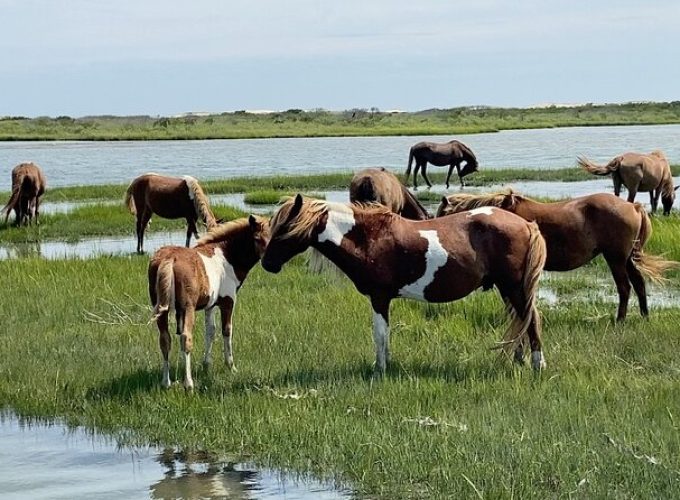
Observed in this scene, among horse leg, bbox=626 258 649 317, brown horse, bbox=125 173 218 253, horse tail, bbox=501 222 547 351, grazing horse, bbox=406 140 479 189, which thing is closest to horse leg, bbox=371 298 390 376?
horse tail, bbox=501 222 547 351

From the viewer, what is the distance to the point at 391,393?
8.31 meters

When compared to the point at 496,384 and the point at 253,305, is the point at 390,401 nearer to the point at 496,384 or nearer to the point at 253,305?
the point at 496,384

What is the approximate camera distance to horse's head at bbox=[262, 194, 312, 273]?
29.3 ft

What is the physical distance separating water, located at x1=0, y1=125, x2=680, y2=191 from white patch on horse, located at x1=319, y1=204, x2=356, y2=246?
2755 centimetres

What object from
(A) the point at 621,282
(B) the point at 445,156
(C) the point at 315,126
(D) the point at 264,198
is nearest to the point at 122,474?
(A) the point at 621,282

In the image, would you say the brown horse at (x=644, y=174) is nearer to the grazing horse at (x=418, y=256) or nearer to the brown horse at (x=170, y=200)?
the brown horse at (x=170, y=200)

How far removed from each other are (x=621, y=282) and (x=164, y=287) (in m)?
4.95

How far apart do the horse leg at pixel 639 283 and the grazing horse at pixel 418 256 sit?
255 cm

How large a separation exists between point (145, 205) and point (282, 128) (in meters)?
64.0

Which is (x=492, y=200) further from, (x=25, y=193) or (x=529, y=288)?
(x=25, y=193)

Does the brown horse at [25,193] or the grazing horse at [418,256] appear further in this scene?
the brown horse at [25,193]

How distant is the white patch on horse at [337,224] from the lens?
29.7ft

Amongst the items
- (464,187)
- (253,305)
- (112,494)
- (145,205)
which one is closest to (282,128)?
(464,187)

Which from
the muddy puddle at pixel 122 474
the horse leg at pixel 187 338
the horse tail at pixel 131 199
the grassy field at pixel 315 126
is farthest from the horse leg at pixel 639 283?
the grassy field at pixel 315 126
